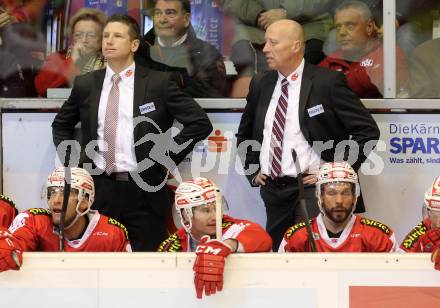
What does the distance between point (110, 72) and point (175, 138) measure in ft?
1.66

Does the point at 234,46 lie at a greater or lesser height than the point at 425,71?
greater

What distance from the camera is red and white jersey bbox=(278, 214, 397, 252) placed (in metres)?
5.25

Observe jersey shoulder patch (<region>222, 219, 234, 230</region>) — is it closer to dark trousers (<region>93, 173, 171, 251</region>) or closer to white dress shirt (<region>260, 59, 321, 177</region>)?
white dress shirt (<region>260, 59, 321, 177</region>)

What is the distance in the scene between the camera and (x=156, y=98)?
6.18 m

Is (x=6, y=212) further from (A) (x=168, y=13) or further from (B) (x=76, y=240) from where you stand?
(A) (x=168, y=13)

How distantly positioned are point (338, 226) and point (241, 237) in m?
0.66

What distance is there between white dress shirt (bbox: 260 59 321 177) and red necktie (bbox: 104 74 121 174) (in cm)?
79

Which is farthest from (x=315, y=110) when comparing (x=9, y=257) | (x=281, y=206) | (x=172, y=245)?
(x=9, y=257)

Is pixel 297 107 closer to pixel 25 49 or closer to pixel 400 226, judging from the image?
pixel 400 226

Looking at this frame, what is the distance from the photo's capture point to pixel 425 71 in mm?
6453

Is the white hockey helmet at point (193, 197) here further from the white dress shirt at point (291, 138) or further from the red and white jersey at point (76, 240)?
the white dress shirt at point (291, 138)

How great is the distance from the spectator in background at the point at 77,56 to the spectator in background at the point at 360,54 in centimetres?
130

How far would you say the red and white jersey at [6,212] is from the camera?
5.75 meters

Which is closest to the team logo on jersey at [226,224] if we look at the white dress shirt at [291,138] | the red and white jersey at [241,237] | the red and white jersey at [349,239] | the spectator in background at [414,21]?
the red and white jersey at [241,237]
